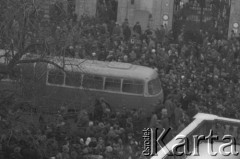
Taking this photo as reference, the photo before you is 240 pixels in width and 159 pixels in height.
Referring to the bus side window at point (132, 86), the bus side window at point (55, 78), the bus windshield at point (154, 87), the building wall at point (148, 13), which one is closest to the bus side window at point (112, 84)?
the bus side window at point (132, 86)

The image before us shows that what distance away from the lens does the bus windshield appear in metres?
24.4

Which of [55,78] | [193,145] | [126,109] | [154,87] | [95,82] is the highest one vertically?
[193,145]

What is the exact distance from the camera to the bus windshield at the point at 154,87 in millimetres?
24438

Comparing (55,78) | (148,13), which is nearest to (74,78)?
(55,78)

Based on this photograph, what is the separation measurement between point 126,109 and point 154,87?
9.09ft

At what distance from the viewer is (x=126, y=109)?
22.2m

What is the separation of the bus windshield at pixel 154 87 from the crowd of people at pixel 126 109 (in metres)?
0.44

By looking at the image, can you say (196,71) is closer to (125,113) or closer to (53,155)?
(125,113)

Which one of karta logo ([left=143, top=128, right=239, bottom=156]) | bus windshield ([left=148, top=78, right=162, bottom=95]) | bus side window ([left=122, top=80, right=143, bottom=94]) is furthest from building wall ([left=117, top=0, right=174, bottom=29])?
karta logo ([left=143, top=128, right=239, bottom=156])

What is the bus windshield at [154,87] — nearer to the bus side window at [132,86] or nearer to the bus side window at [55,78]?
the bus side window at [132,86]

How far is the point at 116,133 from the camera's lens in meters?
18.9

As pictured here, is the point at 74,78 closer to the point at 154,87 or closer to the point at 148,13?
the point at 154,87

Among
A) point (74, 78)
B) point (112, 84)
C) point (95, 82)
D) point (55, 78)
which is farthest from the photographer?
point (112, 84)

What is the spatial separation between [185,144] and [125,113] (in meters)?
11.7
